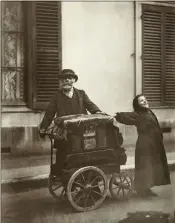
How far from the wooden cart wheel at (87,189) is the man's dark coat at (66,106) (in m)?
0.43

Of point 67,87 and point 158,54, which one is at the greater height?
point 158,54

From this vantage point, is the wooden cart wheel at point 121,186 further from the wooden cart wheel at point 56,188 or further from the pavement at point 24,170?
the pavement at point 24,170

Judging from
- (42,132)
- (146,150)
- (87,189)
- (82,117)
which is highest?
(82,117)

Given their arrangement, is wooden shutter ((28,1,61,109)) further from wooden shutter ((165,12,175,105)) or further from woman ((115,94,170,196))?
wooden shutter ((165,12,175,105))

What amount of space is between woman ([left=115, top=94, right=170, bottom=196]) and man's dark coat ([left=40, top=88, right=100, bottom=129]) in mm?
329

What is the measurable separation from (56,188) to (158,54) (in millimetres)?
1366

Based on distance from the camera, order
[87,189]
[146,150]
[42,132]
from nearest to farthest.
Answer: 1. [42,132]
2. [87,189]
3. [146,150]

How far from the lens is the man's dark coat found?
2490mm

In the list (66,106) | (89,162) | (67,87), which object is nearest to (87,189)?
(89,162)

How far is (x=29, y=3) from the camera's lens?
2.64 metres

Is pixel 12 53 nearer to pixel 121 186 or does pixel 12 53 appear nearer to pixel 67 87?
pixel 67 87

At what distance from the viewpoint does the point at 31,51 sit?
2543 mm

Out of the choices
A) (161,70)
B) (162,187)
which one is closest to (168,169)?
(162,187)

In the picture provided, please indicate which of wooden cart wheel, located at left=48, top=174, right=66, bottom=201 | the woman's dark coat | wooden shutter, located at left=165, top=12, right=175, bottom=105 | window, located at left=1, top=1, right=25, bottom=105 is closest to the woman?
the woman's dark coat
